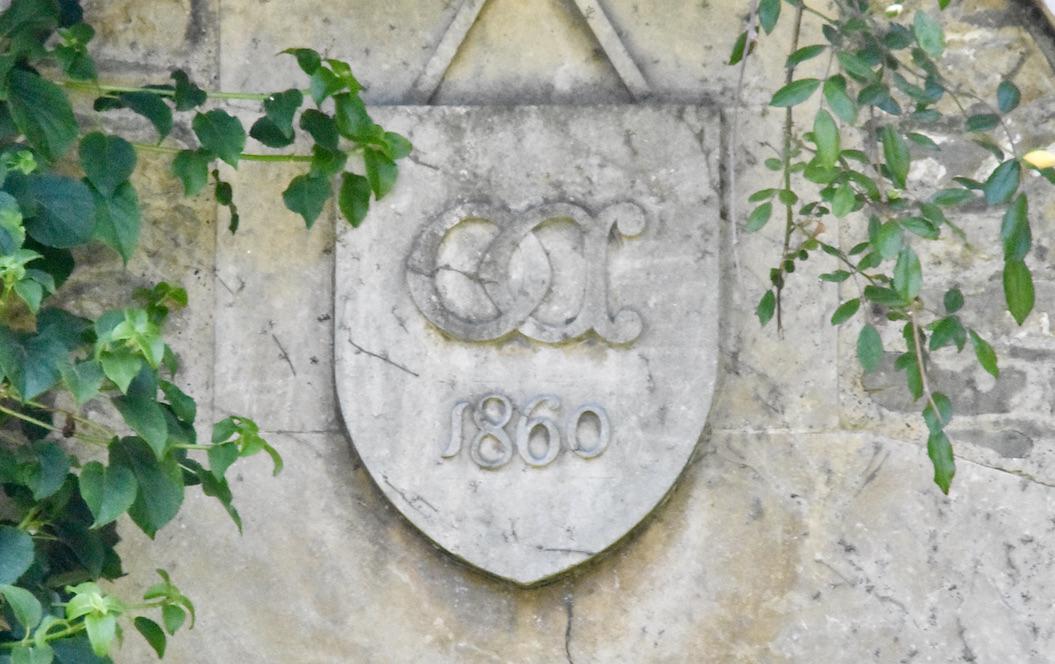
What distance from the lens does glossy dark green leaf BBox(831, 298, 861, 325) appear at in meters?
2.65

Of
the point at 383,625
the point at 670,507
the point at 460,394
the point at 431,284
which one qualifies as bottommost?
the point at 383,625

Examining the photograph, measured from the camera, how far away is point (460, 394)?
2.74m

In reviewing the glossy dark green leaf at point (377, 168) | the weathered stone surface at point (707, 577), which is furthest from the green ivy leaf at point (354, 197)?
the weathered stone surface at point (707, 577)

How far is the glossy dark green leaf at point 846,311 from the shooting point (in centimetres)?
265

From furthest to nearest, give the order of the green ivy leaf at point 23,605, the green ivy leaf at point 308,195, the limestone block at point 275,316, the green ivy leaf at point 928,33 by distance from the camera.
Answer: the limestone block at point 275,316 → the green ivy leaf at point 308,195 → the green ivy leaf at point 928,33 → the green ivy leaf at point 23,605

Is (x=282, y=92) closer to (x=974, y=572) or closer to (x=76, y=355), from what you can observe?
(x=76, y=355)

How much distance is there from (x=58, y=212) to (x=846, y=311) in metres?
1.15

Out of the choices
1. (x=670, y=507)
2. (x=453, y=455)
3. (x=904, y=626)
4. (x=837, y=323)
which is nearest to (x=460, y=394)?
(x=453, y=455)

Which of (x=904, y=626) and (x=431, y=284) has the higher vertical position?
(x=431, y=284)

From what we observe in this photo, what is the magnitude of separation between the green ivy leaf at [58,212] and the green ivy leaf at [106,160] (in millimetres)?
47

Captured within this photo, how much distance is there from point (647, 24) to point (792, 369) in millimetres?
595

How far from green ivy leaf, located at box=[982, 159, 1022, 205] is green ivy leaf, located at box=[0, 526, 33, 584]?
136 centimetres

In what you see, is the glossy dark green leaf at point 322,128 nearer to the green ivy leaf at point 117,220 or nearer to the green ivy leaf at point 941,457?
the green ivy leaf at point 117,220

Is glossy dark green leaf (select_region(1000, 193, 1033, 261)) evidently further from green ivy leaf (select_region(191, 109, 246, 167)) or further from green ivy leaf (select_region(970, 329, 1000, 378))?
green ivy leaf (select_region(191, 109, 246, 167))
